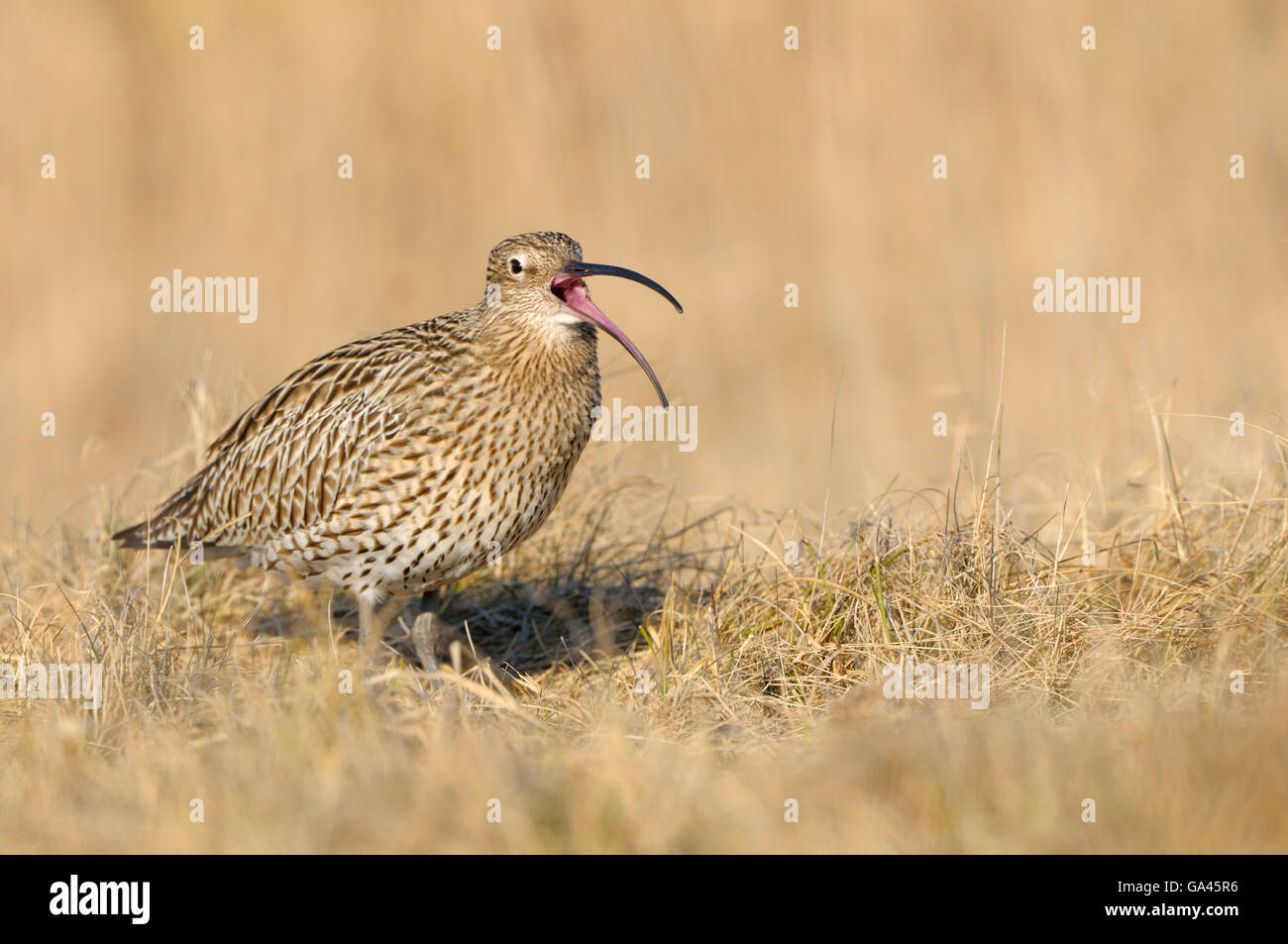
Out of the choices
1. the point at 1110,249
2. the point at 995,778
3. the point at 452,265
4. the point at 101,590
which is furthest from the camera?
the point at 452,265

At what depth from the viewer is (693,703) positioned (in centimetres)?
521

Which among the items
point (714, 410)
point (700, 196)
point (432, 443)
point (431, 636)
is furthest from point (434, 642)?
point (700, 196)

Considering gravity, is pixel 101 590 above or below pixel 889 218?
below

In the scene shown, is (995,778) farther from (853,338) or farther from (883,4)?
(883,4)

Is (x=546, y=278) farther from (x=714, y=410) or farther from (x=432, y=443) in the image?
(x=714, y=410)

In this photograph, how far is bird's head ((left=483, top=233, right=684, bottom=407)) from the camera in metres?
5.76

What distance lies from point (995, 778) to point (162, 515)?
4199 mm

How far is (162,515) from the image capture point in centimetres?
659

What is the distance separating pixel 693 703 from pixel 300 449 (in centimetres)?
203

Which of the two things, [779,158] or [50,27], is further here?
[50,27]

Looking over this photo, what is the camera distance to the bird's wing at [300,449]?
5789mm

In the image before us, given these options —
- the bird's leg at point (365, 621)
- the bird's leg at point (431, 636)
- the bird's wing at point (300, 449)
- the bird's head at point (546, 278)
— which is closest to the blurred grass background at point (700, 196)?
the bird's wing at point (300, 449)
